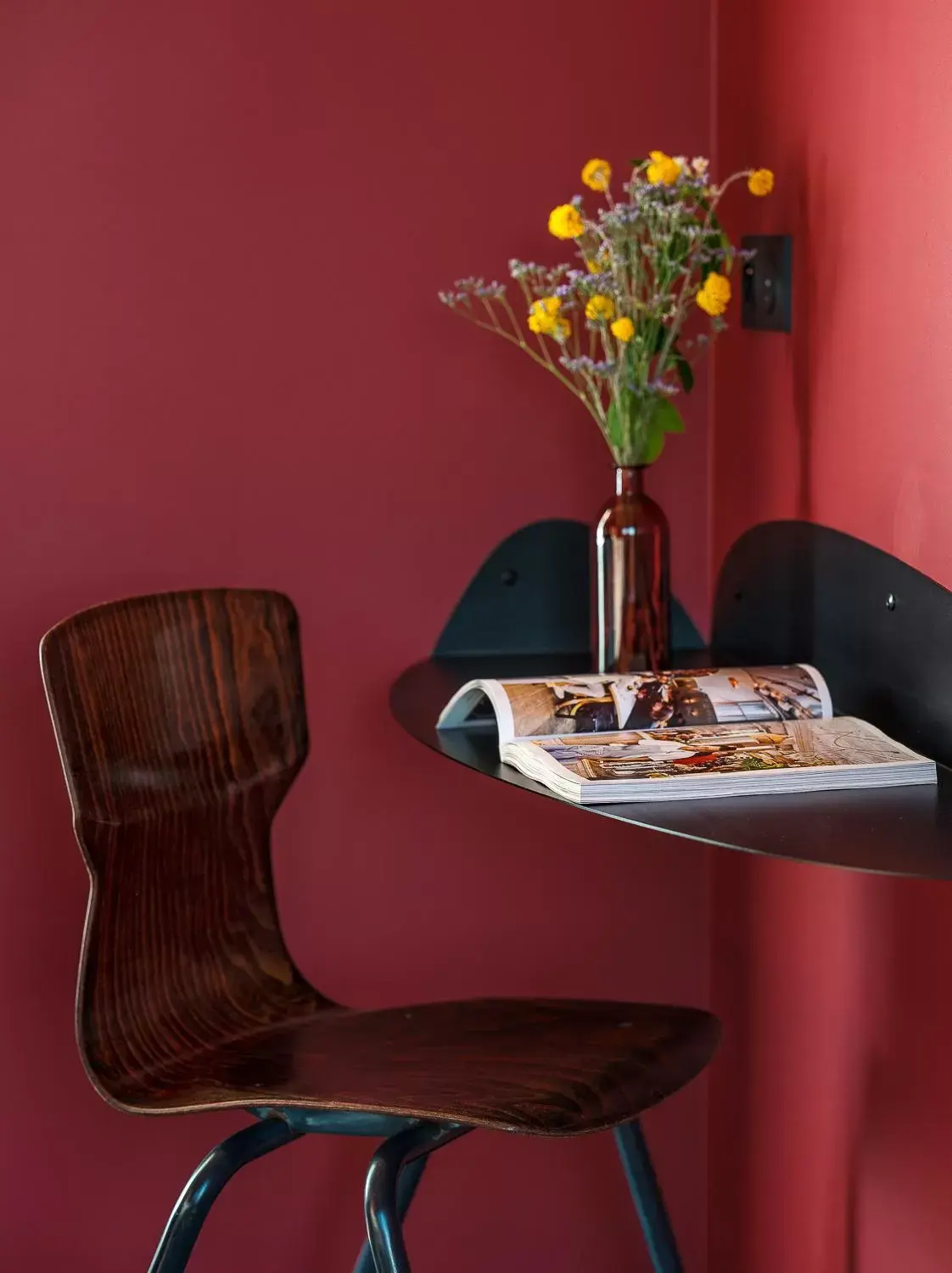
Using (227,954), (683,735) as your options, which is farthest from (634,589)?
(227,954)

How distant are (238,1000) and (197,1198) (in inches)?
10.2

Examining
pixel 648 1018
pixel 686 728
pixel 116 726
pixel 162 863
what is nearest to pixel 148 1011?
pixel 162 863

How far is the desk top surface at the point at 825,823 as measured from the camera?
938 mm

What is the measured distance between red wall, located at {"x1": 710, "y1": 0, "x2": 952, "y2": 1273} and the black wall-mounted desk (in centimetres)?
5

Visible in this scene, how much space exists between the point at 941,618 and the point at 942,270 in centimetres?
29

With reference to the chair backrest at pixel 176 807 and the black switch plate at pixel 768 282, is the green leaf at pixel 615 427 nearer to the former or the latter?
the black switch plate at pixel 768 282

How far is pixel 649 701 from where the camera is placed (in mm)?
1319

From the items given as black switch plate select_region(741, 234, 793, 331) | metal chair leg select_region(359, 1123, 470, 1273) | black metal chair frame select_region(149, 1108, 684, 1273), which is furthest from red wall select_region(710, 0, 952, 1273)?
metal chair leg select_region(359, 1123, 470, 1273)

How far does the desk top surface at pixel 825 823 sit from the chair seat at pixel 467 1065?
0.25m

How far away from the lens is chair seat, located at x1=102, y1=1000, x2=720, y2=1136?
1159 millimetres

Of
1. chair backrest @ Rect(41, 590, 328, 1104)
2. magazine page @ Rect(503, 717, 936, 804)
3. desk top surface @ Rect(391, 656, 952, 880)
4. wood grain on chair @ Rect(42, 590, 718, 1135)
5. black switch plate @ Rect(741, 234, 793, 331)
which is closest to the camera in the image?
desk top surface @ Rect(391, 656, 952, 880)

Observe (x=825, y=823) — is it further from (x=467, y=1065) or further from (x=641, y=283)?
(x=641, y=283)

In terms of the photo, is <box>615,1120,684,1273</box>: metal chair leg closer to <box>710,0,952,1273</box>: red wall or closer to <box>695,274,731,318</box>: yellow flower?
<box>710,0,952,1273</box>: red wall

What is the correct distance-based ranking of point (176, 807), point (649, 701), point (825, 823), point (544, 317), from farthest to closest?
point (544, 317) < point (176, 807) < point (649, 701) < point (825, 823)
